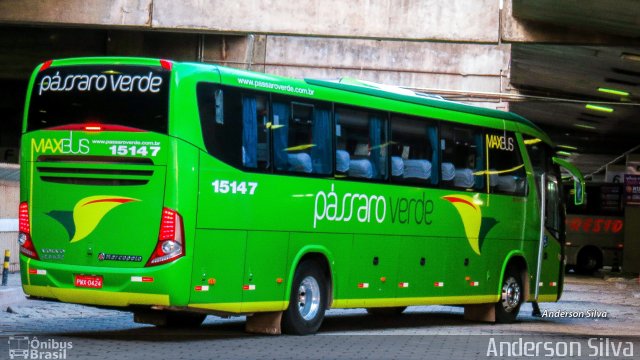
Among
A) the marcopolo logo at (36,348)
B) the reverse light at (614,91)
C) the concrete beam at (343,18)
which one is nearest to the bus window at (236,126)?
the marcopolo logo at (36,348)

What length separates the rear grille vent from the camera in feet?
46.8

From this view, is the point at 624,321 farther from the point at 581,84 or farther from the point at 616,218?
the point at 616,218

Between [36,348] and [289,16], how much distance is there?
601 inches

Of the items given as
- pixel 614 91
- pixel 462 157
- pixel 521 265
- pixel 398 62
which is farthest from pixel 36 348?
pixel 614 91

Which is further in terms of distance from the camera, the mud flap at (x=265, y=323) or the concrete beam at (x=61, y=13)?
the concrete beam at (x=61, y=13)

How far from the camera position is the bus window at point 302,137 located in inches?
619

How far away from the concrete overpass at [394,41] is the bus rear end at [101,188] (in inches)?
425

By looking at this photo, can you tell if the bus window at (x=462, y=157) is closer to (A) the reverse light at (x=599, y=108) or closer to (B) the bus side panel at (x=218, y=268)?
(B) the bus side panel at (x=218, y=268)

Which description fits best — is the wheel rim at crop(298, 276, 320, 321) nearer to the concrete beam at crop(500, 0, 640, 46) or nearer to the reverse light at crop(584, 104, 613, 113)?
the concrete beam at crop(500, 0, 640, 46)

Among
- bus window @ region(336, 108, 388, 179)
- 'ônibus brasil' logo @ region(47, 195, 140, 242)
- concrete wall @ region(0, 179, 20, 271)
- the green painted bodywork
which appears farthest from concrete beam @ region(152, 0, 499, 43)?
'ônibus brasil' logo @ region(47, 195, 140, 242)

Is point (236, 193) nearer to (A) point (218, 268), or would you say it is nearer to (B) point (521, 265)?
(A) point (218, 268)

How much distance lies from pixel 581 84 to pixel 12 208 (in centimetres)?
1698

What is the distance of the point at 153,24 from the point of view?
91.5 ft

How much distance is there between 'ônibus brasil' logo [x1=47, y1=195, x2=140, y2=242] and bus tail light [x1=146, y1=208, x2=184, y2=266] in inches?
22.1
